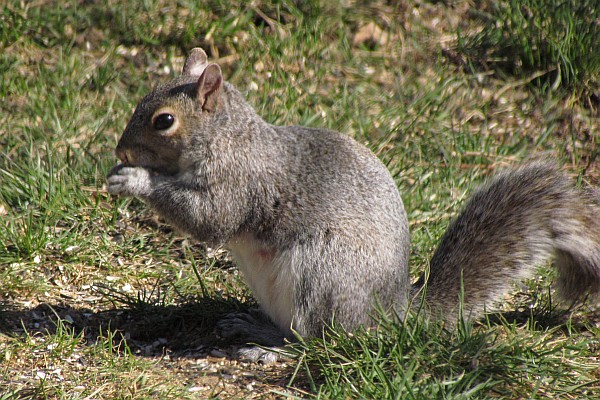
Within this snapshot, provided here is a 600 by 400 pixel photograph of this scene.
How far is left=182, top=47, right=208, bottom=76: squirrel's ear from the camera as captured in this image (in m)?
3.32

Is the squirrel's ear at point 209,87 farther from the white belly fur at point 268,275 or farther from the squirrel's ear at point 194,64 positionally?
the white belly fur at point 268,275

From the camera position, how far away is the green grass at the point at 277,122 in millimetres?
2789

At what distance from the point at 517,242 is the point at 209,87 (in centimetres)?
121

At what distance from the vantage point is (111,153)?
4211mm

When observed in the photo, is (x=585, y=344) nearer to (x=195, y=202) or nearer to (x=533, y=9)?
(x=195, y=202)

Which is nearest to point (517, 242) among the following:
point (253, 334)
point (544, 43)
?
point (253, 334)

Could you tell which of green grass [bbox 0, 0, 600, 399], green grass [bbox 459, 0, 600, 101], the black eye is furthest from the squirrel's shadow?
green grass [bbox 459, 0, 600, 101]

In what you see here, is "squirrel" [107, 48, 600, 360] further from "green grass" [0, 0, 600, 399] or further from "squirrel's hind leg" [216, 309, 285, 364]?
"green grass" [0, 0, 600, 399]

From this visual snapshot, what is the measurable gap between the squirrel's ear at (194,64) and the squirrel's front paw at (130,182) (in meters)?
0.45

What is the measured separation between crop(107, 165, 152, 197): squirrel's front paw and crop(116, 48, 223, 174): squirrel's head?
50 mm

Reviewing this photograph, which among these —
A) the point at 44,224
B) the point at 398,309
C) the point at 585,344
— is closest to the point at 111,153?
the point at 44,224

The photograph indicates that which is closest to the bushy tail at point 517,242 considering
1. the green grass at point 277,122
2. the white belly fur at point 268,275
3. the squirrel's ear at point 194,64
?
the green grass at point 277,122

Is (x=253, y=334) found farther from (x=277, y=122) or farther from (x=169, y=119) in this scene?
(x=277, y=122)

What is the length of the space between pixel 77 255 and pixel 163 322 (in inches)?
22.4
